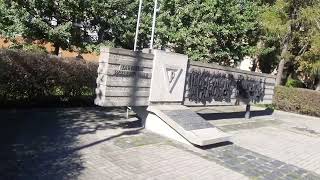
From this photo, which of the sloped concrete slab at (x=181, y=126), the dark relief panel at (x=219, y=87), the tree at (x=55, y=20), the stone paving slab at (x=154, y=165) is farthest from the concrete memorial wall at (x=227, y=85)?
the tree at (x=55, y=20)

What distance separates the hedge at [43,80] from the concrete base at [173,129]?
2.67 m

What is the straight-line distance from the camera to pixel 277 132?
12.3 m

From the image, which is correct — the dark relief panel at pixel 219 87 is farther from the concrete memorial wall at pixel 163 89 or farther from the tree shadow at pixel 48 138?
the tree shadow at pixel 48 138

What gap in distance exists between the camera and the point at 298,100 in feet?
61.4

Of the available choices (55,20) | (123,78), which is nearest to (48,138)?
(123,78)

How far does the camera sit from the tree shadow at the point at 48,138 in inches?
233

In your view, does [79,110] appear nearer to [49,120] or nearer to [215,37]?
[49,120]

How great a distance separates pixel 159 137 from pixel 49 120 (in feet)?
8.68

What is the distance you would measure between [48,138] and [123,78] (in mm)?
2063

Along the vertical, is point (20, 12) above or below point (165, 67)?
above

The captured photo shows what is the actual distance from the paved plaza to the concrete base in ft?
0.65

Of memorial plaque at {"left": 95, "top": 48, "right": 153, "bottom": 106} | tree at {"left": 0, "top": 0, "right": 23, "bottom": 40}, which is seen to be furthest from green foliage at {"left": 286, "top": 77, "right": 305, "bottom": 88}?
memorial plaque at {"left": 95, "top": 48, "right": 153, "bottom": 106}

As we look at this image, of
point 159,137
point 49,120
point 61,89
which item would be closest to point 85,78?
point 61,89

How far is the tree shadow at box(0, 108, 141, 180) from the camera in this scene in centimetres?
591
